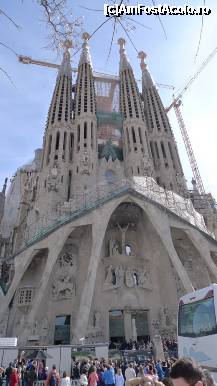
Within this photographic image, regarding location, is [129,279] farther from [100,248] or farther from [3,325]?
[3,325]

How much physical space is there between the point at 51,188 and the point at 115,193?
7654mm

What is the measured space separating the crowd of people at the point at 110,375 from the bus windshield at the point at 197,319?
1.15 m

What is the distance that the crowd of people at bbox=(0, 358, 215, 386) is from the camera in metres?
2.04

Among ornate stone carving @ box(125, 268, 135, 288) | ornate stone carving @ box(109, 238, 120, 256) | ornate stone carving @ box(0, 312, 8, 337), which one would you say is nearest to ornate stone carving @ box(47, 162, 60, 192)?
ornate stone carving @ box(109, 238, 120, 256)

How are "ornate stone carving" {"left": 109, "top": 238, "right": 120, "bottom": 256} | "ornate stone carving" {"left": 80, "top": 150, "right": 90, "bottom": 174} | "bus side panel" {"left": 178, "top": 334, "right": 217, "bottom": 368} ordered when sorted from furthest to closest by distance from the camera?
"ornate stone carving" {"left": 80, "top": 150, "right": 90, "bottom": 174} < "ornate stone carving" {"left": 109, "top": 238, "right": 120, "bottom": 256} < "bus side panel" {"left": 178, "top": 334, "right": 217, "bottom": 368}

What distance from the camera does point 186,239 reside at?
1131 inches

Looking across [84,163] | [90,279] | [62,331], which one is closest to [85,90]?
[84,163]

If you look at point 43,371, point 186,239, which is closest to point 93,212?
point 186,239

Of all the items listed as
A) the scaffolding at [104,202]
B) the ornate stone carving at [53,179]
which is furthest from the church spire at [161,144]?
the ornate stone carving at [53,179]

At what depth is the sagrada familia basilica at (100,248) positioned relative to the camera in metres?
24.1

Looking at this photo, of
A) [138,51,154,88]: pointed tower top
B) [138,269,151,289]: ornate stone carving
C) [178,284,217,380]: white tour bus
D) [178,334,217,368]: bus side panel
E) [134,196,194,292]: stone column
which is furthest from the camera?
[138,51,154,88]: pointed tower top

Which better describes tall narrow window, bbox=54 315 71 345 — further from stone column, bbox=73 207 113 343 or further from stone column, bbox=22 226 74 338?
stone column, bbox=73 207 113 343

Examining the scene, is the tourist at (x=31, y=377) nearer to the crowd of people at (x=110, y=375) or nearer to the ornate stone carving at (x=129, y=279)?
the crowd of people at (x=110, y=375)

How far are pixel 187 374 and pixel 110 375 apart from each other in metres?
8.58
